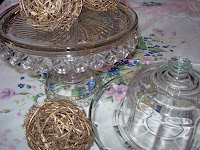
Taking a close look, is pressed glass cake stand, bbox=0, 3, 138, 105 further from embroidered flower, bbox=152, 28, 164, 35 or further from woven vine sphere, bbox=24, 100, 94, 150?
embroidered flower, bbox=152, 28, 164, 35

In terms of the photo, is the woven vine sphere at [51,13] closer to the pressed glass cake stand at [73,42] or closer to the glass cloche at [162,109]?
the pressed glass cake stand at [73,42]

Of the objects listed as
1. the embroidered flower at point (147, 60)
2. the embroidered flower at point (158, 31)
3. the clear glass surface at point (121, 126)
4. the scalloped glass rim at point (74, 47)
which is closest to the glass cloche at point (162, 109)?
the clear glass surface at point (121, 126)

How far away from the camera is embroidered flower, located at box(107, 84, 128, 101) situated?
1.76 feet

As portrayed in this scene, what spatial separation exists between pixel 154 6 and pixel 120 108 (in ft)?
2.09

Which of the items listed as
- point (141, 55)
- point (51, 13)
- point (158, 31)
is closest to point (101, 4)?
point (51, 13)

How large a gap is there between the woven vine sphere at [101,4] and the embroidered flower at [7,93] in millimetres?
304

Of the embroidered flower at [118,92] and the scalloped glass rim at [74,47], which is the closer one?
the scalloped glass rim at [74,47]

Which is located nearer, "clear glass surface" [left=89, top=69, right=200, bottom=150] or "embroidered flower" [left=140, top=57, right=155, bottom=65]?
"clear glass surface" [left=89, top=69, right=200, bottom=150]

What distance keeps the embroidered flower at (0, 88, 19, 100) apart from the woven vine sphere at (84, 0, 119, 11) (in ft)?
1.00

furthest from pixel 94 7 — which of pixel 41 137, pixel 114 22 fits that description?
pixel 41 137

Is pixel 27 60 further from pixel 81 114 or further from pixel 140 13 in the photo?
pixel 140 13

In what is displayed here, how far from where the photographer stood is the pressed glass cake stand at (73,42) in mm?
407

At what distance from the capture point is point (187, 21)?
2.94ft

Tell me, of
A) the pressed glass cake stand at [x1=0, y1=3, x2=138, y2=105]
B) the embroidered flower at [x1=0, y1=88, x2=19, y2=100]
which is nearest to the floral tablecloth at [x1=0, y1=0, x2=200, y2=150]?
the embroidered flower at [x1=0, y1=88, x2=19, y2=100]
